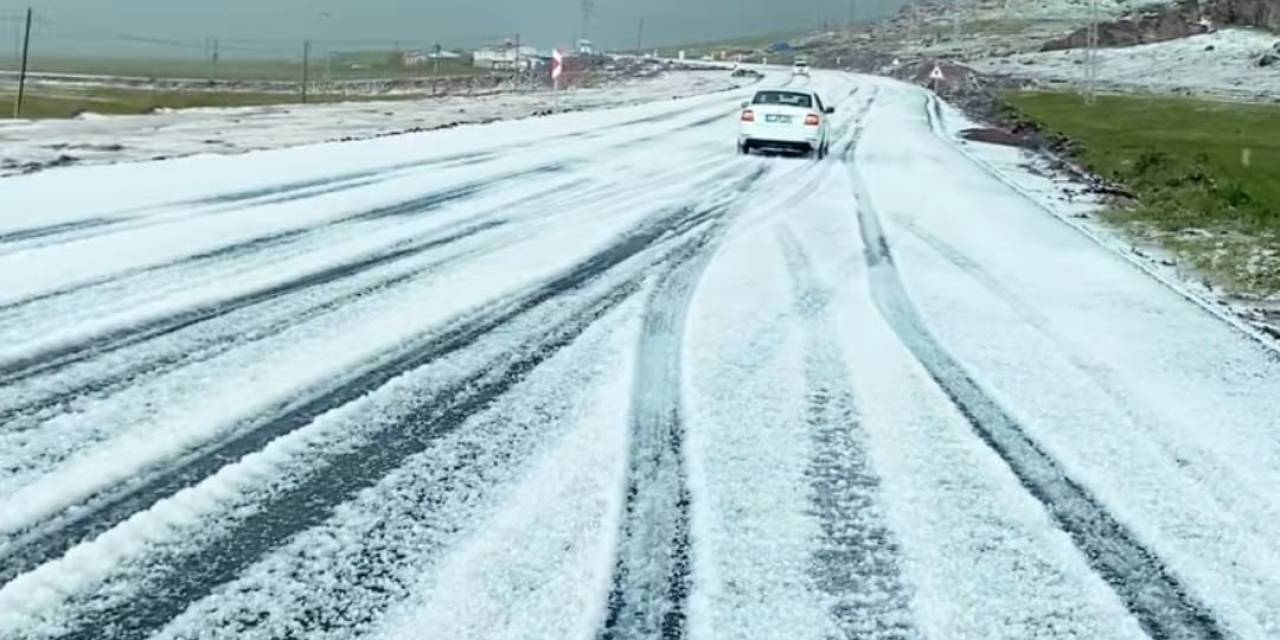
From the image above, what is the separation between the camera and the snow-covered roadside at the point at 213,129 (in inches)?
696

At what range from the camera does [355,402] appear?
583 centimetres

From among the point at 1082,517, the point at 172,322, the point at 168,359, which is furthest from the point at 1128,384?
the point at 172,322

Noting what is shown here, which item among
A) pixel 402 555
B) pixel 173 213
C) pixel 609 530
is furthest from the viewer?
pixel 173 213

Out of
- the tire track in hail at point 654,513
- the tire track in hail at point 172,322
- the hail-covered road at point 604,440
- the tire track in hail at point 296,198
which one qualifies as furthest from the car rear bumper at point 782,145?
the tire track in hail at point 654,513

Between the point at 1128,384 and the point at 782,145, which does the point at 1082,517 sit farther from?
the point at 782,145

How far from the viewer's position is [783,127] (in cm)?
2280

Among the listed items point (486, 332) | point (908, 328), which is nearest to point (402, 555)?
point (486, 332)

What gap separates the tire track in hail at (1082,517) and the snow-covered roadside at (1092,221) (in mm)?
2791

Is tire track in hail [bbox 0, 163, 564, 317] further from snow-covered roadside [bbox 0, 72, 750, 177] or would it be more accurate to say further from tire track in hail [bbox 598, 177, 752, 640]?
snow-covered roadside [bbox 0, 72, 750, 177]

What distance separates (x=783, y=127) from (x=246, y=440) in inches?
731

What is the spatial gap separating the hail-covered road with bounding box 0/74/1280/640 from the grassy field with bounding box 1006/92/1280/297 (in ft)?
8.43

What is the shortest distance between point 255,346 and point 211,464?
192 cm

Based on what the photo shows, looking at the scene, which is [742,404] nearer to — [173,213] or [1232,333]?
[1232,333]

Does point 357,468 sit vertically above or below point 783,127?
below
